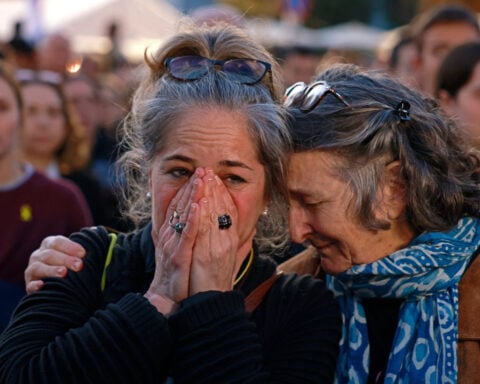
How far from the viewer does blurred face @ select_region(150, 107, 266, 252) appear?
2896mm

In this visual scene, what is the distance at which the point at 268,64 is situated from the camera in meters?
3.11

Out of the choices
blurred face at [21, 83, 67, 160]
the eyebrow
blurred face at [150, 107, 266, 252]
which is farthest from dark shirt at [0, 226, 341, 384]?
blurred face at [21, 83, 67, 160]

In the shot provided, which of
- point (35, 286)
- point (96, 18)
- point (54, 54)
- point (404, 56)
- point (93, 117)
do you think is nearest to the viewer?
point (35, 286)

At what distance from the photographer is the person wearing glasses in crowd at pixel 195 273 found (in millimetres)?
2691

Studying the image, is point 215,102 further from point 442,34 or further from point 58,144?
point 442,34

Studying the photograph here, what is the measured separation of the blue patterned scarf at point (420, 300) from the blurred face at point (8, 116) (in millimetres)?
2734

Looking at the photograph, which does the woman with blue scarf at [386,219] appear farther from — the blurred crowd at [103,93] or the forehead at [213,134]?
the blurred crowd at [103,93]

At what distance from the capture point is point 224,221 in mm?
2875

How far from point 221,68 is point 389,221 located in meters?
0.79

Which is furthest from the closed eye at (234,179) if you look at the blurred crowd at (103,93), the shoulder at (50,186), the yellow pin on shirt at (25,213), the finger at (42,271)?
the shoulder at (50,186)

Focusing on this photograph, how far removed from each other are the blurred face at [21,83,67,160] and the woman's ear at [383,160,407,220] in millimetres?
3984

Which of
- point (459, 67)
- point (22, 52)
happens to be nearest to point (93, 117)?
point (22, 52)

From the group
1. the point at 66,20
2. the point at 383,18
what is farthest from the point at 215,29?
the point at 383,18

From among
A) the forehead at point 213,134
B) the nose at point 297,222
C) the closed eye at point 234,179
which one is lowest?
the nose at point 297,222
